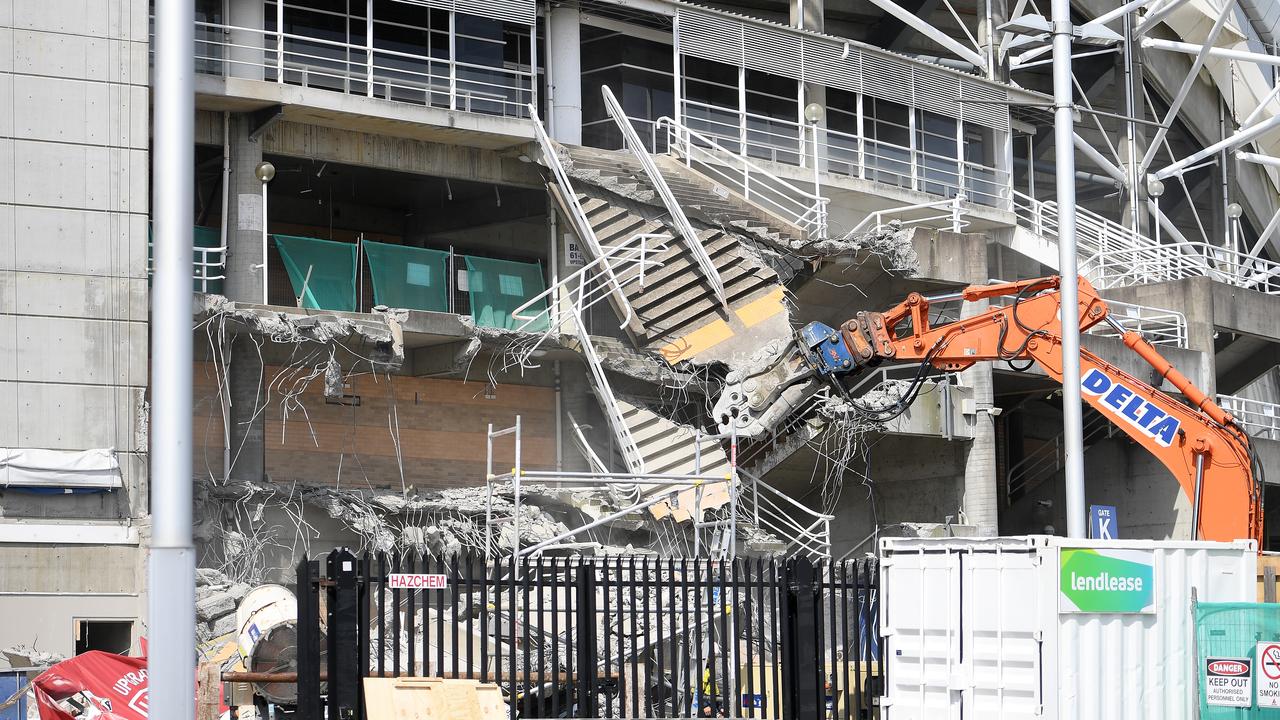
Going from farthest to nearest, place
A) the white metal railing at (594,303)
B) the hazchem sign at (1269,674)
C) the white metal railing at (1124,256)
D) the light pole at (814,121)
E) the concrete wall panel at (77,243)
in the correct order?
the white metal railing at (1124,256) < the light pole at (814,121) < the white metal railing at (594,303) < the concrete wall panel at (77,243) < the hazchem sign at (1269,674)

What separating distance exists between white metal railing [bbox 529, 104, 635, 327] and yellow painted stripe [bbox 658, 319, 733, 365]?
3.11 feet

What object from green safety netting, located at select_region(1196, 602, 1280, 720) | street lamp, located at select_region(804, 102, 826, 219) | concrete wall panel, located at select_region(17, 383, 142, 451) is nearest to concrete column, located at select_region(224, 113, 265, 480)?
concrete wall panel, located at select_region(17, 383, 142, 451)

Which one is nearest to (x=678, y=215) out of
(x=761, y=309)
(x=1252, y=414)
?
(x=761, y=309)

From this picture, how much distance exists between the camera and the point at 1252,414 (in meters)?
37.2

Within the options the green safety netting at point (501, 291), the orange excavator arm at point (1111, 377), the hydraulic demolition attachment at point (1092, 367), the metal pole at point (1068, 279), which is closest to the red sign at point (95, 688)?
the metal pole at point (1068, 279)

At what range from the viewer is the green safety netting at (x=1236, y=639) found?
46.5 feet

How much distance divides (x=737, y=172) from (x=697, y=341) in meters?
5.72

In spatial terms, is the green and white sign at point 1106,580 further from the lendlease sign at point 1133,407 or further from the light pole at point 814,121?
the light pole at point 814,121

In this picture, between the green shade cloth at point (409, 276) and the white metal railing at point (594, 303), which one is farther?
the green shade cloth at point (409, 276)

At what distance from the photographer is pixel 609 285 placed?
99.5 feet

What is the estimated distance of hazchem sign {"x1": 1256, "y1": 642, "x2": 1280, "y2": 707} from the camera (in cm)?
1407

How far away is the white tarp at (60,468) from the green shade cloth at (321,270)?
585 cm

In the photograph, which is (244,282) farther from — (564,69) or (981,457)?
(981,457)

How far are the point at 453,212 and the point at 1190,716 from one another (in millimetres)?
22981
